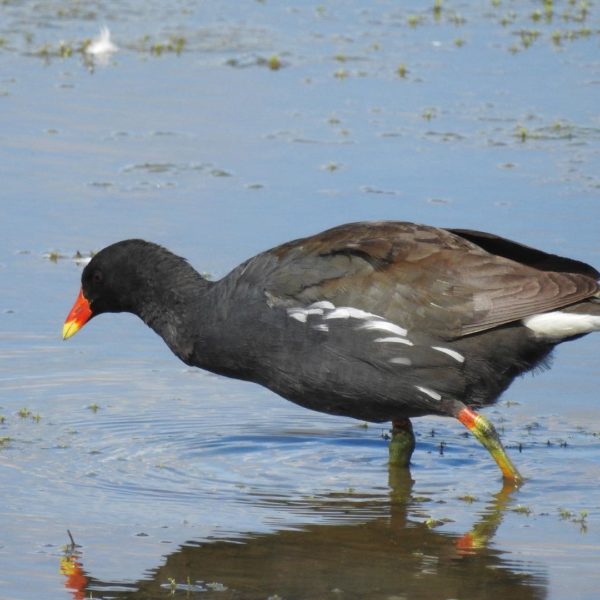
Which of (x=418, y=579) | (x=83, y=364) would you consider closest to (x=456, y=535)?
(x=418, y=579)

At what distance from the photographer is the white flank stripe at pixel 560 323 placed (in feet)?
21.5

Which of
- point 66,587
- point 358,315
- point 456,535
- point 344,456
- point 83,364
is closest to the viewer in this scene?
point 66,587

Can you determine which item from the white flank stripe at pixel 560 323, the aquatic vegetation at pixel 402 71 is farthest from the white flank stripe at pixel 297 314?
the aquatic vegetation at pixel 402 71

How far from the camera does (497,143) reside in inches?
446

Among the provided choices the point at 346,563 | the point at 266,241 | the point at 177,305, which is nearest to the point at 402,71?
the point at 266,241

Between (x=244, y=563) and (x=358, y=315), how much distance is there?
1330mm

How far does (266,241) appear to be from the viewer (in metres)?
9.33

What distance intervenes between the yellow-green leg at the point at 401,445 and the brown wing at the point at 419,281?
65 centimetres

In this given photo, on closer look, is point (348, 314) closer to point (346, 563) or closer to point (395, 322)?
point (395, 322)

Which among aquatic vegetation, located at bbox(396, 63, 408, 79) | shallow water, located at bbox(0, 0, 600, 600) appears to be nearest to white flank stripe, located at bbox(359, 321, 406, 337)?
shallow water, located at bbox(0, 0, 600, 600)

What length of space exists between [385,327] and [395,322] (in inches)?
2.1

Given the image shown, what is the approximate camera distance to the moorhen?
655cm

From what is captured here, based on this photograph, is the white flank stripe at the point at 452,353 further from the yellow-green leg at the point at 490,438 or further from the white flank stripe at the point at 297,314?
the white flank stripe at the point at 297,314

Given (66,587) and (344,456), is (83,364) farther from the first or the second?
(66,587)
